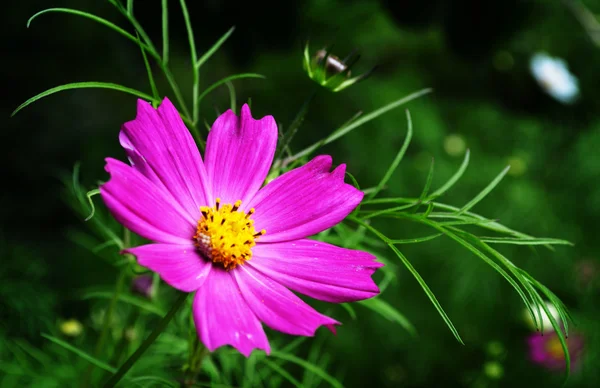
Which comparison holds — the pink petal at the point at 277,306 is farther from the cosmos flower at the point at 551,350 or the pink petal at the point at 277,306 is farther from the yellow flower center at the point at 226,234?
the cosmos flower at the point at 551,350

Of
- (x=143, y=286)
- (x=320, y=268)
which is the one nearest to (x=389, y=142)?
(x=143, y=286)

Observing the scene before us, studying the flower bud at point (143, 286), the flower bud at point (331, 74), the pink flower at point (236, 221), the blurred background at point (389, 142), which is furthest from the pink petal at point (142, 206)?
the blurred background at point (389, 142)

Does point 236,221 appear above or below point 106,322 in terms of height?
above

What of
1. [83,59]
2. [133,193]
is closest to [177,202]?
[133,193]

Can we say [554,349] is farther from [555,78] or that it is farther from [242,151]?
[242,151]

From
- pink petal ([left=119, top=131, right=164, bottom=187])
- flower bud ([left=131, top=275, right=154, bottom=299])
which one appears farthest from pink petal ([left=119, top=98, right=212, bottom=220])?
flower bud ([left=131, top=275, right=154, bottom=299])

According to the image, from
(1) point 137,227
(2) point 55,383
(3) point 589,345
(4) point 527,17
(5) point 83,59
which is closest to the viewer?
(1) point 137,227

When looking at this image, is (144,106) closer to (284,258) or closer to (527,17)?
(284,258)
